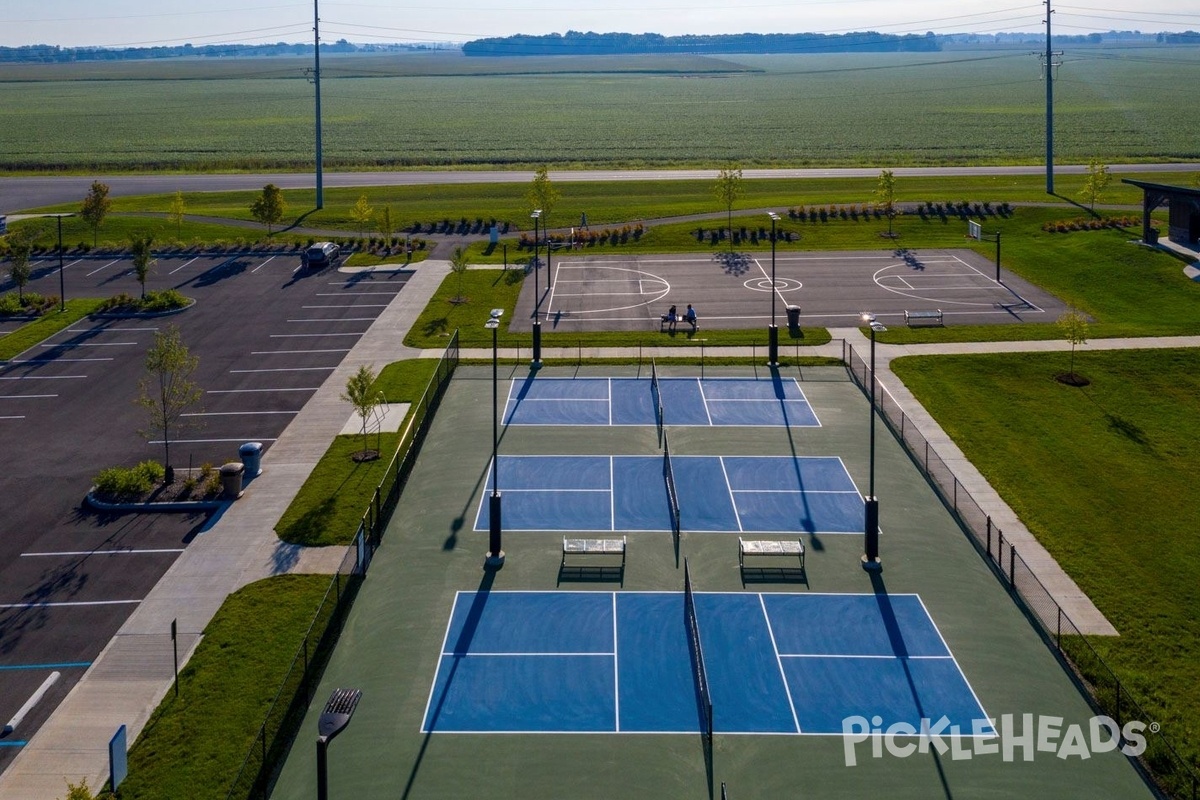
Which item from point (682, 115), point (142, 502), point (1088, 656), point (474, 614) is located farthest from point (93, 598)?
point (682, 115)

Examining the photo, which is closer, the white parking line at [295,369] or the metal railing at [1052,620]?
the metal railing at [1052,620]

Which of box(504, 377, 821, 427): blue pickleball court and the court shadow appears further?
box(504, 377, 821, 427): blue pickleball court

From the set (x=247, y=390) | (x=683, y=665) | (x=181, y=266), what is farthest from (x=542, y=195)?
(x=683, y=665)

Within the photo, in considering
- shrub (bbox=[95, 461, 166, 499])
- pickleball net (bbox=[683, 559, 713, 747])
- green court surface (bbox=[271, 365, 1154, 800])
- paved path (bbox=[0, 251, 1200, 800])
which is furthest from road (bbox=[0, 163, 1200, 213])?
pickleball net (bbox=[683, 559, 713, 747])

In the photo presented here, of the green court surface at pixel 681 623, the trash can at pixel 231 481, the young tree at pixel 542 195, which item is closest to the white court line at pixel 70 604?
the green court surface at pixel 681 623

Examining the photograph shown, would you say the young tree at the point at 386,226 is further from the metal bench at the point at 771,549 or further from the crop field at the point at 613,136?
the metal bench at the point at 771,549

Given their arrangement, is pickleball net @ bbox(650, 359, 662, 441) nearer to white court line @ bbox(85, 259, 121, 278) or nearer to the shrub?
the shrub
